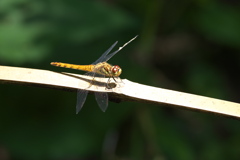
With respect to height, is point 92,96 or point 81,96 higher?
point 92,96

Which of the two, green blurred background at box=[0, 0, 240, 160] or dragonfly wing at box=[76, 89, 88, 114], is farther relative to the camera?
green blurred background at box=[0, 0, 240, 160]

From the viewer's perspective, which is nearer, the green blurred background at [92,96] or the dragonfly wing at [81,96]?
the dragonfly wing at [81,96]

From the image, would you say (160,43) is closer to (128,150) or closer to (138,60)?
(138,60)

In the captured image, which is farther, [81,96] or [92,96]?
[92,96]

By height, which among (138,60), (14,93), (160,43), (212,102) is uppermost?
(160,43)

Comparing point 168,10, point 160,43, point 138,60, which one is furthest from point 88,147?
point 160,43

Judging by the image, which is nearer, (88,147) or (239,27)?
(88,147)

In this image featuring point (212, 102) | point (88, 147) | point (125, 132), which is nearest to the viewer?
point (212, 102)

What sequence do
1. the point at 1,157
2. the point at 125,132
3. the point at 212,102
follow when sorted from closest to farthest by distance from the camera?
the point at 212,102 < the point at 125,132 < the point at 1,157
